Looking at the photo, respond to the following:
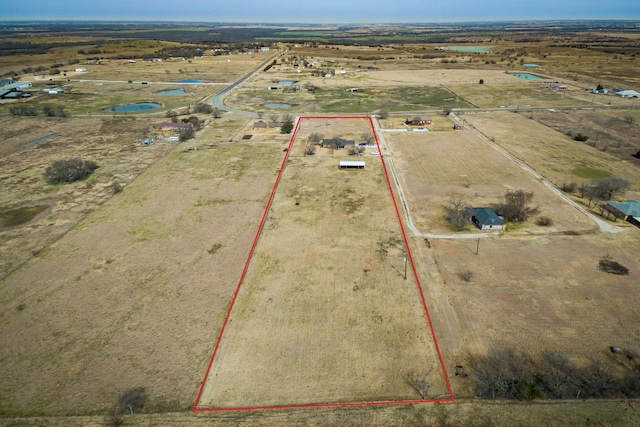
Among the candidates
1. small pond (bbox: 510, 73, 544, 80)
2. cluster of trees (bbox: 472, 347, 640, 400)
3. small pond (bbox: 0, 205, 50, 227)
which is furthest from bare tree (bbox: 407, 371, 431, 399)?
small pond (bbox: 510, 73, 544, 80)

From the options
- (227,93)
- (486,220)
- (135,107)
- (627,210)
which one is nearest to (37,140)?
(135,107)

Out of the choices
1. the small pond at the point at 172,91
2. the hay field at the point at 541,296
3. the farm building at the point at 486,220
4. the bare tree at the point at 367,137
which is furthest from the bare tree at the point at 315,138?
the small pond at the point at 172,91

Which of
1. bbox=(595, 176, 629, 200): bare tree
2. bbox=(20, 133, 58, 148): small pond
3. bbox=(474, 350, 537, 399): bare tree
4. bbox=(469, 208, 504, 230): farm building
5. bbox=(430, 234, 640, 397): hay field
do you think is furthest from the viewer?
bbox=(20, 133, 58, 148): small pond

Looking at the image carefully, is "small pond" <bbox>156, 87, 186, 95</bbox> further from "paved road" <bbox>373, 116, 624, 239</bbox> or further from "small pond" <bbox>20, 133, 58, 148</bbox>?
"paved road" <bbox>373, 116, 624, 239</bbox>

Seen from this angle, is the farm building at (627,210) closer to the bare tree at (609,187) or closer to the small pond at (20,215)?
the bare tree at (609,187)

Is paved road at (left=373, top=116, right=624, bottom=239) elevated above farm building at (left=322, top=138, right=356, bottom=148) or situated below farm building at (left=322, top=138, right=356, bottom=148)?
below

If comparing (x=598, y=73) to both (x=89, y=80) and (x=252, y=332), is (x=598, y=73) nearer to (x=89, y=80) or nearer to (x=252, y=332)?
(x=252, y=332)

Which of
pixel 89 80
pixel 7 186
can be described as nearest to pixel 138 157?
pixel 7 186
